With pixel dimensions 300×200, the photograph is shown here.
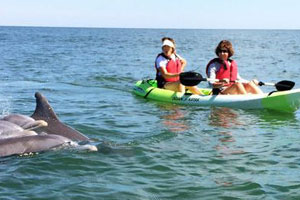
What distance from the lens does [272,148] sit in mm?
10000

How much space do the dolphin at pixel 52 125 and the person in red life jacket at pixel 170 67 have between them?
5737 millimetres

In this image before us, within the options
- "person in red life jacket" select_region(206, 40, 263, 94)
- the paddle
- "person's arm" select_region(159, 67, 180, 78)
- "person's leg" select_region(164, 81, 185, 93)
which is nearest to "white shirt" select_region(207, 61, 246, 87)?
"person in red life jacket" select_region(206, 40, 263, 94)

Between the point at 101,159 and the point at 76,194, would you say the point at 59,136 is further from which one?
the point at 76,194

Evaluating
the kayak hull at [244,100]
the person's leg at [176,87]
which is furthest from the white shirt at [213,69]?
the person's leg at [176,87]

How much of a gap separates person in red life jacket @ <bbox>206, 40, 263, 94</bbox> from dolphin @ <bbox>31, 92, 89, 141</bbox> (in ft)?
19.1

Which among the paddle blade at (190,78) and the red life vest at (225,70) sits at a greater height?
the red life vest at (225,70)

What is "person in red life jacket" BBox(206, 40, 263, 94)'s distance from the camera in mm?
14602

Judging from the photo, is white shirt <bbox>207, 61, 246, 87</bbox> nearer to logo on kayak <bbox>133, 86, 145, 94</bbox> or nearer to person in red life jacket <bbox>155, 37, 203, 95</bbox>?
person in red life jacket <bbox>155, 37, 203, 95</bbox>

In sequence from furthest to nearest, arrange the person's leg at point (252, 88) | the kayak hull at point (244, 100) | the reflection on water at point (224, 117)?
the person's leg at point (252, 88) → the kayak hull at point (244, 100) → the reflection on water at point (224, 117)

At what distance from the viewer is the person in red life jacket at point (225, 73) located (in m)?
14.6

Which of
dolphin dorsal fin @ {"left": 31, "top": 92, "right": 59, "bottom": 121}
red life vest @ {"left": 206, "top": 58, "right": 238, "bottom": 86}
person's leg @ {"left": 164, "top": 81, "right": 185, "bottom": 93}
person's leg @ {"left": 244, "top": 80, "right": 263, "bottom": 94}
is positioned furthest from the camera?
person's leg @ {"left": 164, "top": 81, "right": 185, "bottom": 93}

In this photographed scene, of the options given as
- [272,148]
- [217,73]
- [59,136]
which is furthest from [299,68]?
[59,136]

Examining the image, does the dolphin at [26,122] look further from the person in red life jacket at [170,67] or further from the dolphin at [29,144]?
the person in red life jacket at [170,67]

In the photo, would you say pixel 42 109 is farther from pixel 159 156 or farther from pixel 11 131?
pixel 159 156
